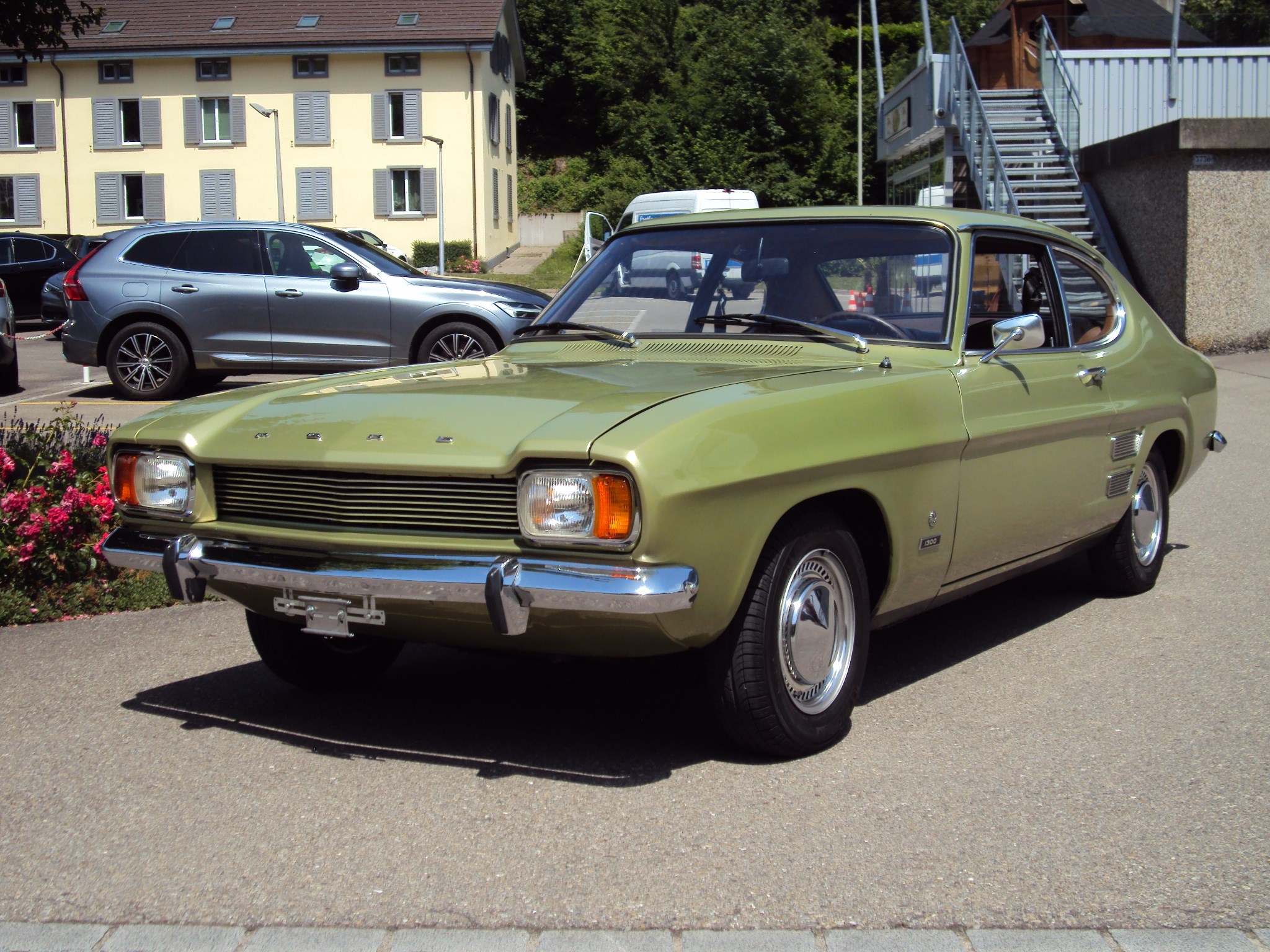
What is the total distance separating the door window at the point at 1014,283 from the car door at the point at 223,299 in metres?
9.01

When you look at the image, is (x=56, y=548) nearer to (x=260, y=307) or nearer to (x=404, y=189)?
(x=260, y=307)

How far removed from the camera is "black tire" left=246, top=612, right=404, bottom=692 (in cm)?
467

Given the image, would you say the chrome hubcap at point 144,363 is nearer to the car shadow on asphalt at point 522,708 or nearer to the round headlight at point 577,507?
the car shadow on asphalt at point 522,708

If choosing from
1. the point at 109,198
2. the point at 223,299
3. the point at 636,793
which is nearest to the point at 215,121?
the point at 109,198

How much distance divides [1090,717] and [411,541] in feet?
7.33

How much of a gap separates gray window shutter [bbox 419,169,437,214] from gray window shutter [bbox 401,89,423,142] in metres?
1.04

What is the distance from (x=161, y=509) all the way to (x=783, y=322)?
2.12 m

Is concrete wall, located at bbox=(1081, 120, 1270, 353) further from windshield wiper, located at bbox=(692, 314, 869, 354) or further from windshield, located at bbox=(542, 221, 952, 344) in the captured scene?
windshield wiper, located at bbox=(692, 314, 869, 354)

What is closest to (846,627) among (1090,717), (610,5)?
(1090,717)

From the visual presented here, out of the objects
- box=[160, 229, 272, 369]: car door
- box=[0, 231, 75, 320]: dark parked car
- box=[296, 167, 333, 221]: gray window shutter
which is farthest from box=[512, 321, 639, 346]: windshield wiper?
box=[296, 167, 333, 221]: gray window shutter

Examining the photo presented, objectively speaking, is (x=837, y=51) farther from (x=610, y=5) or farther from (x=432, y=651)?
(x=432, y=651)

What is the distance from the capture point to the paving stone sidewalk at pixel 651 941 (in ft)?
9.37

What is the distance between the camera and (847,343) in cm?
464

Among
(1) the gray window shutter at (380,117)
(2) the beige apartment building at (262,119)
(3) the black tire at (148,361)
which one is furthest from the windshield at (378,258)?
(1) the gray window shutter at (380,117)
